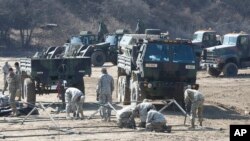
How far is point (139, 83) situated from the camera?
82.5 feet

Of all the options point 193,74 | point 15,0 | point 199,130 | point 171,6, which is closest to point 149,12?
point 171,6

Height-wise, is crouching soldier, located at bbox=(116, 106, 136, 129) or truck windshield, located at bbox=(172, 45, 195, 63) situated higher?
truck windshield, located at bbox=(172, 45, 195, 63)

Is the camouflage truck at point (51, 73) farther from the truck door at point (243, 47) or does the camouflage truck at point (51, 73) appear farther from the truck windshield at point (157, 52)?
the truck door at point (243, 47)

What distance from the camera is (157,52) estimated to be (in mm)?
25297

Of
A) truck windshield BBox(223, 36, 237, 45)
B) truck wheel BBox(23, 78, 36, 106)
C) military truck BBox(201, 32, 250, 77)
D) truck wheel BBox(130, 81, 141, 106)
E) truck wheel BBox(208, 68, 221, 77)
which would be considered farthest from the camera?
truck windshield BBox(223, 36, 237, 45)

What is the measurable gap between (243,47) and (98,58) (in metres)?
11.0

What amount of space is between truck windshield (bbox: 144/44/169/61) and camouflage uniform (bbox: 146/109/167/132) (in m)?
5.69

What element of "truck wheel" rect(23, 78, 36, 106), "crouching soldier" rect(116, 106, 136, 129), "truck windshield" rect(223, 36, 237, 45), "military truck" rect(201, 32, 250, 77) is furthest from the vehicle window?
"crouching soldier" rect(116, 106, 136, 129)

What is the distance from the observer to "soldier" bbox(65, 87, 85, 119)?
2216 cm

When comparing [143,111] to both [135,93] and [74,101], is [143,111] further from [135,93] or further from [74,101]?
[135,93]

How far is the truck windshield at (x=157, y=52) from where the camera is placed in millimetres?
25219

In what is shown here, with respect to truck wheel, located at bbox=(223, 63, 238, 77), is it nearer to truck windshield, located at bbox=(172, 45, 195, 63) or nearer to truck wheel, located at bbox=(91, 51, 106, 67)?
truck wheel, located at bbox=(91, 51, 106, 67)

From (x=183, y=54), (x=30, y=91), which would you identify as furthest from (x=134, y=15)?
(x=183, y=54)

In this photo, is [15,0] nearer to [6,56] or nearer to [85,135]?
[6,56]
